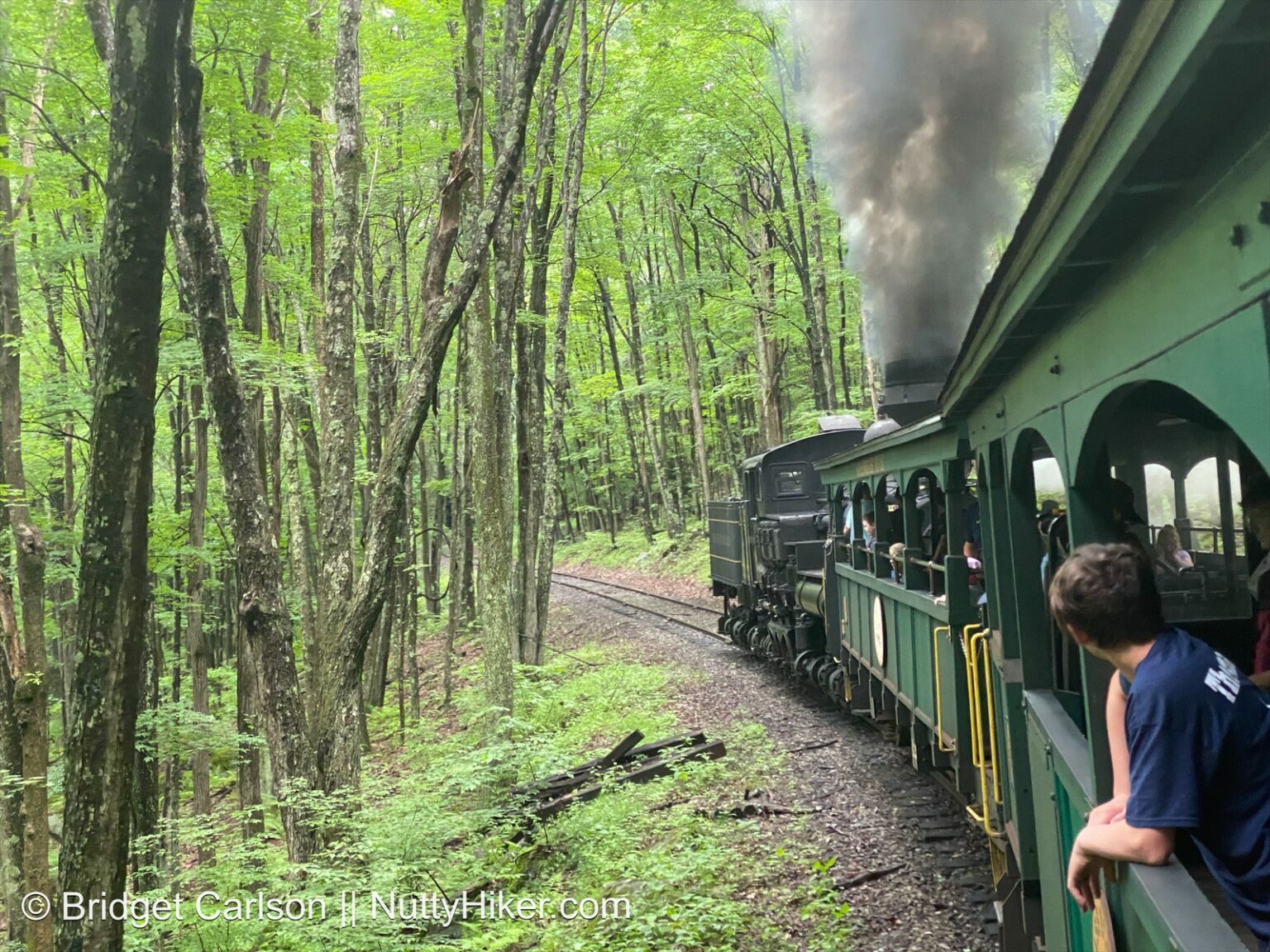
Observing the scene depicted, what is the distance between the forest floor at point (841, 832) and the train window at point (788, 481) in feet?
9.54

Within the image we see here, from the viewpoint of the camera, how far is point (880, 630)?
8172 millimetres

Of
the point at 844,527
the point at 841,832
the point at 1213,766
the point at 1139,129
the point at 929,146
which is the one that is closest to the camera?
the point at 1139,129

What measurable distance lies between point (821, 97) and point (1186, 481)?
8.57 m

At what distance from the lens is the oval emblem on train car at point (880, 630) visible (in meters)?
8.12

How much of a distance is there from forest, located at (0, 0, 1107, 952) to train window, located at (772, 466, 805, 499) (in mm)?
3178

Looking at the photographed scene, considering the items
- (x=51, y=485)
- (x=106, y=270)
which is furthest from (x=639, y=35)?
(x=106, y=270)

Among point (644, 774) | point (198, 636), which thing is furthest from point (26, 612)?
point (644, 774)

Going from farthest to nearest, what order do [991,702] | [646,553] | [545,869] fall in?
[646,553] < [545,869] < [991,702]

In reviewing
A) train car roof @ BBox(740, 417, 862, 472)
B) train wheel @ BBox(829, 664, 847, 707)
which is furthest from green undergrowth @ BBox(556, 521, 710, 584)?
train wheel @ BBox(829, 664, 847, 707)

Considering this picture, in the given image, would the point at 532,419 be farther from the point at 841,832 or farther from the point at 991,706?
the point at 991,706

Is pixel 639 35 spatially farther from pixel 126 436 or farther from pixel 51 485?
pixel 126 436

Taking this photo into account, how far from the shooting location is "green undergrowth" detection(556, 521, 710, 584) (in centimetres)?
2631

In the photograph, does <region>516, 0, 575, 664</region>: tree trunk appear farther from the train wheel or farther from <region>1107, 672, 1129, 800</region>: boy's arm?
<region>1107, 672, 1129, 800</region>: boy's arm

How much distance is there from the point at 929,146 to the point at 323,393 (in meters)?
9.10
